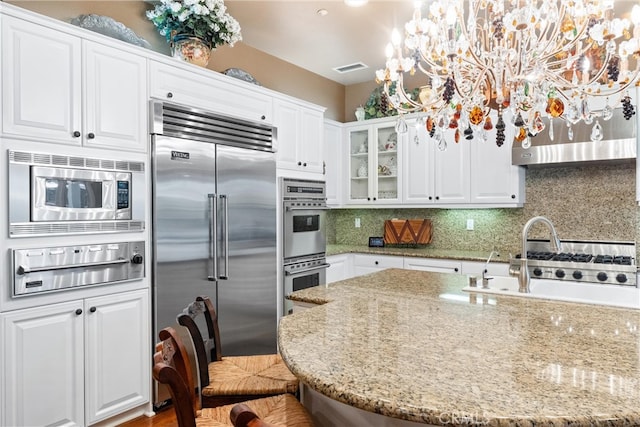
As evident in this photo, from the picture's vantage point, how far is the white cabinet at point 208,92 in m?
2.70

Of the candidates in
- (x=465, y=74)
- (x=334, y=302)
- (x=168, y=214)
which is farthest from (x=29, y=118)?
(x=465, y=74)

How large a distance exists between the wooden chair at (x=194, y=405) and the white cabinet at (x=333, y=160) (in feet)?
11.3

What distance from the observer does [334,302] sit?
1.75m

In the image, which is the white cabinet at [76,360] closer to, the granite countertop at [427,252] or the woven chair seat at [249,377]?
the woven chair seat at [249,377]

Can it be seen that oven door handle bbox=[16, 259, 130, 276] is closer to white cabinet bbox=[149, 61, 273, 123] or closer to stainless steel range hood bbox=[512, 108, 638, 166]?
white cabinet bbox=[149, 61, 273, 123]

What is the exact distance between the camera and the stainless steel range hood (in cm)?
319

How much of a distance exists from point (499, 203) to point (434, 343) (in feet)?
10.1

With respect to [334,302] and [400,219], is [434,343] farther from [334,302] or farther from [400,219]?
[400,219]

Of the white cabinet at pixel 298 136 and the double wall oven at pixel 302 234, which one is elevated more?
the white cabinet at pixel 298 136

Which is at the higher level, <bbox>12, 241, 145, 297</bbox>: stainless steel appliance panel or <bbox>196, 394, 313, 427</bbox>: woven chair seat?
<bbox>12, 241, 145, 297</bbox>: stainless steel appliance panel

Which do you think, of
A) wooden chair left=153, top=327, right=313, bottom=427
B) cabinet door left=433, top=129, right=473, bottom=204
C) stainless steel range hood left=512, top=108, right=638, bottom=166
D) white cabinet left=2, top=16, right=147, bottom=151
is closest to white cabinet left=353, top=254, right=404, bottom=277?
cabinet door left=433, top=129, right=473, bottom=204

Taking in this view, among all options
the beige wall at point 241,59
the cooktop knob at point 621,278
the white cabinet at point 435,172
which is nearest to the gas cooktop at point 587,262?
the cooktop knob at point 621,278

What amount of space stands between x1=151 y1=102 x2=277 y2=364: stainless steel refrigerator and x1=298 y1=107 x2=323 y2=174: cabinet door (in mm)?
468

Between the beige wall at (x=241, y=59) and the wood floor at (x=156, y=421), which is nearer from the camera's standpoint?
the wood floor at (x=156, y=421)
